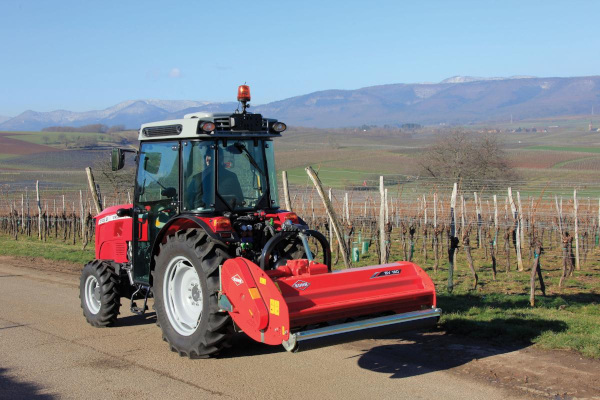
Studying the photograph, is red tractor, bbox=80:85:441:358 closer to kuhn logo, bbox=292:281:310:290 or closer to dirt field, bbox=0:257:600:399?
kuhn logo, bbox=292:281:310:290

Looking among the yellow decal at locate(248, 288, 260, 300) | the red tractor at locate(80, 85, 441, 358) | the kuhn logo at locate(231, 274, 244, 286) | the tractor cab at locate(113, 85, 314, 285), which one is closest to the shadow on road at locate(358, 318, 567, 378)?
the red tractor at locate(80, 85, 441, 358)

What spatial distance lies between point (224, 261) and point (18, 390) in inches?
82.7

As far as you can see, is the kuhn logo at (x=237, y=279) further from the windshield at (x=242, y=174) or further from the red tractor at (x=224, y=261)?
the windshield at (x=242, y=174)

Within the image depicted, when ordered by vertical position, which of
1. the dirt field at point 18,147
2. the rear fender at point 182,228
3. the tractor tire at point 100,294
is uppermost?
the dirt field at point 18,147

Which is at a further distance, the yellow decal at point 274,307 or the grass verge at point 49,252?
the grass verge at point 49,252

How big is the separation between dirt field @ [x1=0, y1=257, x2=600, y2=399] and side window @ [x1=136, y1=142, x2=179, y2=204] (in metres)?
1.63

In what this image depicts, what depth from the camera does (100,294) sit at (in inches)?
321

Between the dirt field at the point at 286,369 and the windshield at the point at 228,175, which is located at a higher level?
the windshield at the point at 228,175

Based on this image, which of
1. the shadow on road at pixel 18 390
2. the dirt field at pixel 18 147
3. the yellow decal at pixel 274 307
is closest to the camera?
the yellow decal at pixel 274 307

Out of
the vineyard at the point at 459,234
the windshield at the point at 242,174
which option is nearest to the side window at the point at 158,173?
the windshield at the point at 242,174

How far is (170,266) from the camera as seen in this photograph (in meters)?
6.80

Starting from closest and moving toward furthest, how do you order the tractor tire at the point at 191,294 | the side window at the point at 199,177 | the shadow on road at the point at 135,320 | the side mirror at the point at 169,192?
1. the tractor tire at the point at 191,294
2. the side window at the point at 199,177
3. the side mirror at the point at 169,192
4. the shadow on road at the point at 135,320

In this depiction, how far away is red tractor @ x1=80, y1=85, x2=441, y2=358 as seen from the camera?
5.82 metres

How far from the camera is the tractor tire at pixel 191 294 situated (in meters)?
6.21
